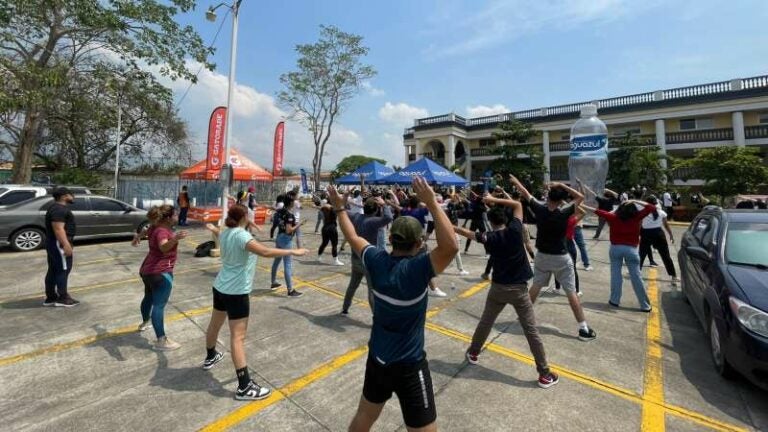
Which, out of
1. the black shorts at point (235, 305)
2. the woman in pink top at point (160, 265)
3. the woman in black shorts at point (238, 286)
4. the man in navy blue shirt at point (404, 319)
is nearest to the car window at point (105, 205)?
the woman in pink top at point (160, 265)

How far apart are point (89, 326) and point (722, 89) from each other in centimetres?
3492

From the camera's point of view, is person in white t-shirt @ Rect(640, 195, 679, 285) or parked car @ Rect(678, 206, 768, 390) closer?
parked car @ Rect(678, 206, 768, 390)

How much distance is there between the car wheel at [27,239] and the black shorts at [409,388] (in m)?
11.7

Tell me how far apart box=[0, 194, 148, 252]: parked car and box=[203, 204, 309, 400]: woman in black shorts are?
944cm

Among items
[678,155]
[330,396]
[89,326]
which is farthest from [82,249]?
[678,155]

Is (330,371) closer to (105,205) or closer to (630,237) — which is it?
(630,237)

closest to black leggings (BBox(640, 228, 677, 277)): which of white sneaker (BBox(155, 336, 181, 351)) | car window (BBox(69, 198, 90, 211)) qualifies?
white sneaker (BBox(155, 336, 181, 351))

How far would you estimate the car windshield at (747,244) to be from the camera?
3.71m

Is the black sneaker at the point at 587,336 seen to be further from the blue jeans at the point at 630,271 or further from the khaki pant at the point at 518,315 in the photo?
the blue jeans at the point at 630,271

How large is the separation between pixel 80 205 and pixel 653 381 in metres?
13.3

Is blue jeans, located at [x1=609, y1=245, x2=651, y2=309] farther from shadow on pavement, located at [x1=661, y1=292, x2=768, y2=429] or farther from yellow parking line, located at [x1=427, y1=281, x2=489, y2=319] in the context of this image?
yellow parking line, located at [x1=427, y1=281, x2=489, y2=319]

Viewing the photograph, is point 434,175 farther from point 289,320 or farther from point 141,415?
point 141,415

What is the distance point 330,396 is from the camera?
3.03 metres

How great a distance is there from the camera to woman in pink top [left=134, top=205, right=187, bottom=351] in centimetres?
380
